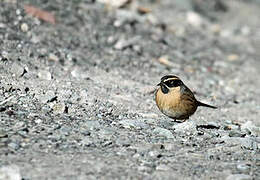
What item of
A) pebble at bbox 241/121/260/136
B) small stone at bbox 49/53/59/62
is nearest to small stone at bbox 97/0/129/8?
small stone at bbox 49/53/59/62

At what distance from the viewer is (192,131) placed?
8.09 metres

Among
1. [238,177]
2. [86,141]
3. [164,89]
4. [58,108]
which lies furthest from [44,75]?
[238,177]

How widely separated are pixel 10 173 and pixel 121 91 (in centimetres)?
450

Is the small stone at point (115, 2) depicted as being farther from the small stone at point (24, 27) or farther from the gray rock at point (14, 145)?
the gray rock at point (14, 145)

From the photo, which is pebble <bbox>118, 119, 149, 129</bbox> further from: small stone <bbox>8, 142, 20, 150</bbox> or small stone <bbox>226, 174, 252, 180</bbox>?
small stone <bbox>226, 174, 252, 180</bbox>

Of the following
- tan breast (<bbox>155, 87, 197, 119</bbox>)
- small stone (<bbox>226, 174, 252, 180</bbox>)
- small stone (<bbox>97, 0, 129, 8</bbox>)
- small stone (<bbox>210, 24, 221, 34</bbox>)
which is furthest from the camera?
small stone (<bbox>210, 24, 221, 34</bbox>)

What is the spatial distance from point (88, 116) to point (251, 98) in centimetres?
531

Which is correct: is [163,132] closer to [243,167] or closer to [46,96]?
[243,167]

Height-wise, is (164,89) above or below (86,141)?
above

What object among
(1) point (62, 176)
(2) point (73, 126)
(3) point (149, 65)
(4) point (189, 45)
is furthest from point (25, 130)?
(4) point (189, 45)

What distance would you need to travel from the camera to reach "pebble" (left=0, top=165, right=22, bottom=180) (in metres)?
5.75

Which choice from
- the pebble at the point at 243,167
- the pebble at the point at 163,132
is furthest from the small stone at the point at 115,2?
the pebble at the point at 243,167

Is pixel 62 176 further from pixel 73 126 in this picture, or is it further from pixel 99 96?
pixel 99 96

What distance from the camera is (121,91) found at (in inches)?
398
